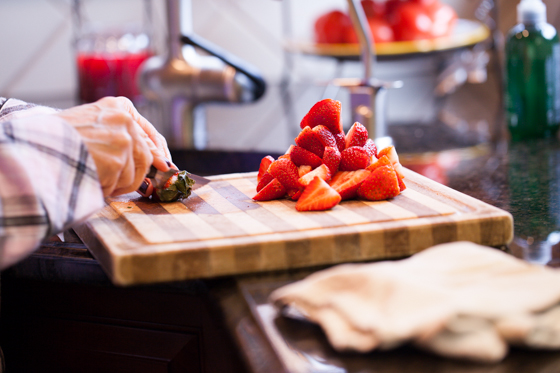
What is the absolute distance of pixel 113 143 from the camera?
0.69 meters

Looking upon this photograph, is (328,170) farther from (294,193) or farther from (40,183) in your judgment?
(40,183)

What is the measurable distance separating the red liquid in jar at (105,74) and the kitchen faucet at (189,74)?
0.33m

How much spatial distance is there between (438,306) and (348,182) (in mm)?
340

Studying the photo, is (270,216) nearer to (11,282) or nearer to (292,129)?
(11,282)

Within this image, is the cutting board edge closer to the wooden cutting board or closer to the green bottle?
the wooden cutting board

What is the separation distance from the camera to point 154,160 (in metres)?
0.77

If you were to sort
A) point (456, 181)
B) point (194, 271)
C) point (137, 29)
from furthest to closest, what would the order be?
point (137, 29) → point (456, 181) → point (194, 271)

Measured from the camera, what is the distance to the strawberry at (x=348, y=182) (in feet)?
2.54

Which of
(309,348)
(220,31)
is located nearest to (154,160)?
(309,348)

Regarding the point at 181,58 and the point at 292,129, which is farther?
the point at 292,129

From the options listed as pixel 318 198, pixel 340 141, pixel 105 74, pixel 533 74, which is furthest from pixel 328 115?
pixel 105 74

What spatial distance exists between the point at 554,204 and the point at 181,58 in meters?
0.96

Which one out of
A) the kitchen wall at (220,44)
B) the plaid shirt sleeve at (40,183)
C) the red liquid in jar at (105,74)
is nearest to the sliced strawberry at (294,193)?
the plaid shirt sleeve at (40,183)

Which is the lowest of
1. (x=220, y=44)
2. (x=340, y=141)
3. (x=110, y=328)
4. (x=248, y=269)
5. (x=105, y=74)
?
(x=110, y=328)
